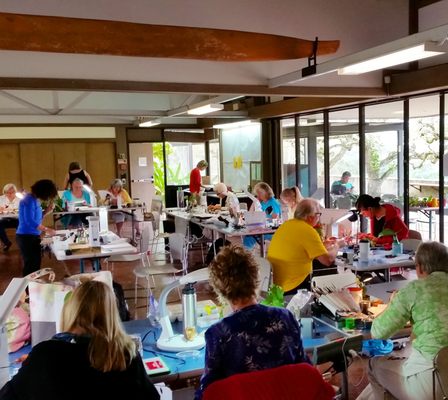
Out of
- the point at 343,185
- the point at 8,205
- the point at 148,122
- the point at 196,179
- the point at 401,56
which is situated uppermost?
the point at 148,122

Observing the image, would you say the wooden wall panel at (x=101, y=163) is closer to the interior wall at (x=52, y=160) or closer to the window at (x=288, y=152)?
the interior wall at (x=52, y=160)

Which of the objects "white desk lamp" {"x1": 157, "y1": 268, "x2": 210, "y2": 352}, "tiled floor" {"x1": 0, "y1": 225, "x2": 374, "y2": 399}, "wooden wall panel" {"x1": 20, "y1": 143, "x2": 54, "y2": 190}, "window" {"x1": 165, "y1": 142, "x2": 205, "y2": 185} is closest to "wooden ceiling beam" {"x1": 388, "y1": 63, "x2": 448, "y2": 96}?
"tiled floor" {"x1": 0, "y1": 225, "x2": 374, "y2": 399}

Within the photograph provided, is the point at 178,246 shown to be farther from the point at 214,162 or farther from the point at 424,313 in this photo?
the point at 214,162

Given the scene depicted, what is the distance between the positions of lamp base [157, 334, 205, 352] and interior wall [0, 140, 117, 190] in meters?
9.99

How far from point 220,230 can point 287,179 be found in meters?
4.39

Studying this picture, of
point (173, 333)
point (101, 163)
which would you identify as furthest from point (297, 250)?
point (101, 163)

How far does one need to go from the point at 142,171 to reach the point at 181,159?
1.38 metres

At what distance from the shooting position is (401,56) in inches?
142

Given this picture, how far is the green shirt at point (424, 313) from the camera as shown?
94.5 inches

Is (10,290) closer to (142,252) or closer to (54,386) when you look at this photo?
(54,386)

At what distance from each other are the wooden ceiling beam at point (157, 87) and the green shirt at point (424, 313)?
339 cm

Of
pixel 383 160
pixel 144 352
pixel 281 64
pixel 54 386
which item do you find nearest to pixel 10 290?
pixel 54 386

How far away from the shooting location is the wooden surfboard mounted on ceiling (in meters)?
3.67

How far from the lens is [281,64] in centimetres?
561
